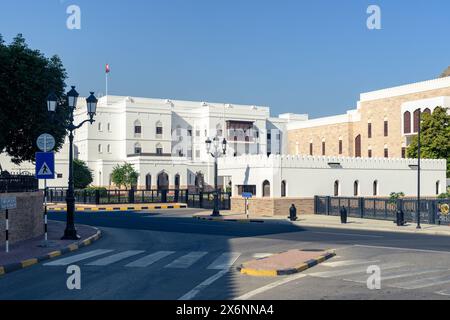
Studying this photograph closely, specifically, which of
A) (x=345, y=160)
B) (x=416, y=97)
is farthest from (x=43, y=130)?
(x=416, y=97)

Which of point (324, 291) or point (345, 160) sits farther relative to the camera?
point (345, 160)

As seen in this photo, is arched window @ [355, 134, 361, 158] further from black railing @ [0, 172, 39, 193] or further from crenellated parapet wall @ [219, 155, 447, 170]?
black railing @ [0, 172, 39, 193]

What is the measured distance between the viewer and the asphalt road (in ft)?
35.7

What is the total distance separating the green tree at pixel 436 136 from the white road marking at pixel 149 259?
4055 cm

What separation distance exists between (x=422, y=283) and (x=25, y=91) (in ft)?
73.6

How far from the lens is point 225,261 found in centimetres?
1582

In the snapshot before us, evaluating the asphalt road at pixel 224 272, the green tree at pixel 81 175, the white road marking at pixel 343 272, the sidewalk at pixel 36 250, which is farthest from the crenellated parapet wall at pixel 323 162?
the green tree at pixel 81 175

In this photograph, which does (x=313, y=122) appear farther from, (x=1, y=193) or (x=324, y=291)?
(x=324, y=291)

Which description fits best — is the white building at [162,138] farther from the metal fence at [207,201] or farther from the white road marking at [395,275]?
the white road marking at [395,275]

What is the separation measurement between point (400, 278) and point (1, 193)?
1376 cm

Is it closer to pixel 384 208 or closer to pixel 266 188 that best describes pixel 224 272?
pixel 384 208

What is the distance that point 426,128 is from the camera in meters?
53.1

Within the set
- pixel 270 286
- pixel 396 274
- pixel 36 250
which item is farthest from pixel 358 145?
pixel 270 286

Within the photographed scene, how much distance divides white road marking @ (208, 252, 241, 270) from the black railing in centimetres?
835
